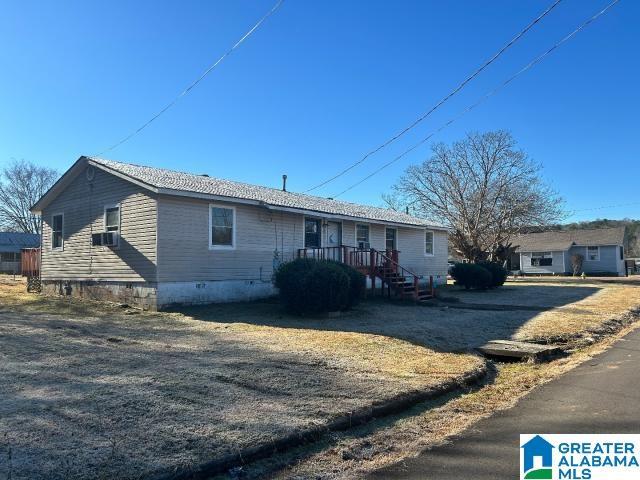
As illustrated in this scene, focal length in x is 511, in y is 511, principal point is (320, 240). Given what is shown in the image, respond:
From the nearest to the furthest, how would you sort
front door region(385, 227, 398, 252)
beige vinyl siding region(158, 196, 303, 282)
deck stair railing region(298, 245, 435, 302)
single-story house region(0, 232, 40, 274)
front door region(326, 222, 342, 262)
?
1. beige vinyl siding region(158, 196, 303, 282)
2. deck stair railing region(298, 245, 435, 302)
3. front door region(326, 222, 342, 262)
4. front door region(385, 227, 398, 252)
5. single-story house region(0, 232, 40, 274)

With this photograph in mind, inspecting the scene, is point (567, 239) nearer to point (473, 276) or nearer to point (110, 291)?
point (473, 276)

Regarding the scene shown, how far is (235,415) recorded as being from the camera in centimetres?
502

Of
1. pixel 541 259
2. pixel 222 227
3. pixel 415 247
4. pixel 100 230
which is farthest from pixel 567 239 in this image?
pixel 100 230

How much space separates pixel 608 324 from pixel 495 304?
5074 mm

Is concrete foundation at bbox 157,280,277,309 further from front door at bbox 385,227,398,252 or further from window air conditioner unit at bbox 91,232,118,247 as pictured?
front door at bbox 385,227,398,252

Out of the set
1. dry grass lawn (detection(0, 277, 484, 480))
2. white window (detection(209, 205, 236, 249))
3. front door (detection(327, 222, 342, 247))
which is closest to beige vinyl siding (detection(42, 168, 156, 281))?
white window (detection(209, 205, 236, 249))

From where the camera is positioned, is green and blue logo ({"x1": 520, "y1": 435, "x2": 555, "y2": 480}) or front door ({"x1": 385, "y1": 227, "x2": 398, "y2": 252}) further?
front door ({"x1": 385, "y1": 227, "x2": 398, "y2": 252})

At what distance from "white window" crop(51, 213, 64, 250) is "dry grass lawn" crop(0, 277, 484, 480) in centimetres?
761

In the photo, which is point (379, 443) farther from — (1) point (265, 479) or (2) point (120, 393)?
(2) point (120, 393)

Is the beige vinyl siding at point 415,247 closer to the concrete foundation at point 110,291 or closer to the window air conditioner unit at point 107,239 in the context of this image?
the concrete foundation at point 110,291

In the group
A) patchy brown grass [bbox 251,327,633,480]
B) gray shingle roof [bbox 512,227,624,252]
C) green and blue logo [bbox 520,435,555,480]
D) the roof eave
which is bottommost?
patchy brown grass [bbox 251,327,633,480]

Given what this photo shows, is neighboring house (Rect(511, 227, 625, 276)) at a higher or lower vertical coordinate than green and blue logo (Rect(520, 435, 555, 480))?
higher

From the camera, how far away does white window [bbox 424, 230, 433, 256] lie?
2598 cm

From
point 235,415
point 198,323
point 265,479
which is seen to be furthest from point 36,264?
point 265,479
